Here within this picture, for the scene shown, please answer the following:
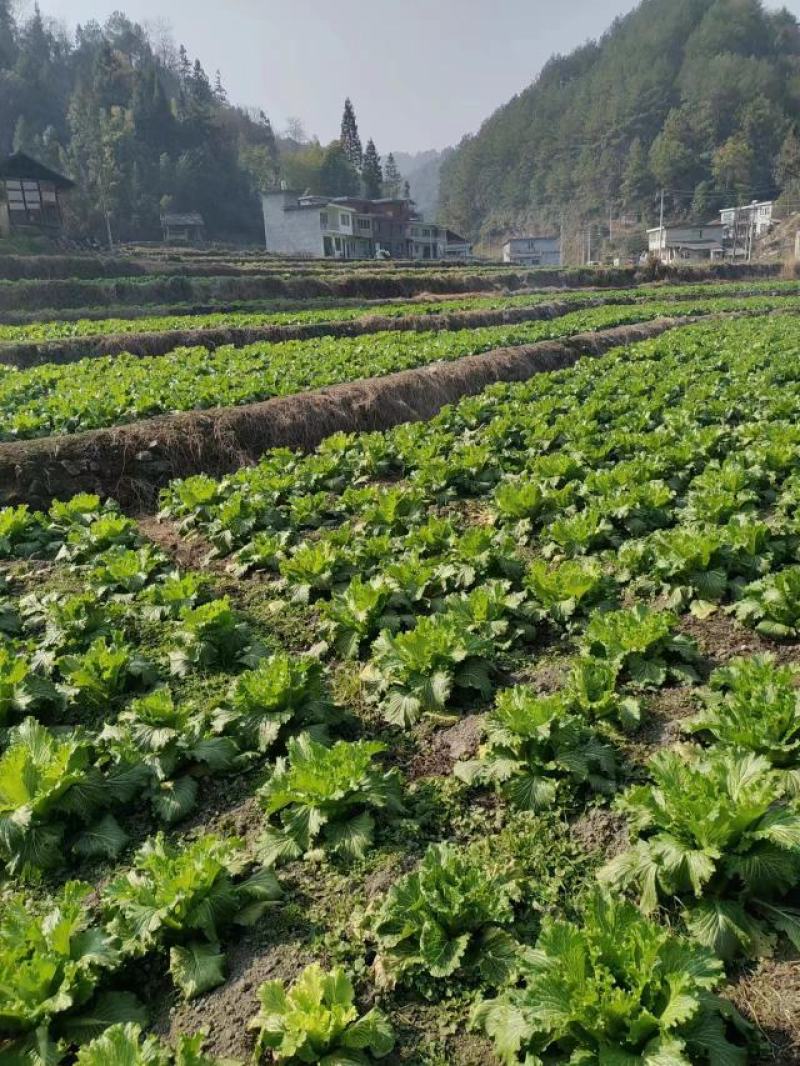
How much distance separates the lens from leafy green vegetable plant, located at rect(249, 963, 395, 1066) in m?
3.26

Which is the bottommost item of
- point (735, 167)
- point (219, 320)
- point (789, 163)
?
point (219, 320)

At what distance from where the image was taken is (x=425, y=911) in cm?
383

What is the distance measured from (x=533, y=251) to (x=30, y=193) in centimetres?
6691

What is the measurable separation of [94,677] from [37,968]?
295cm

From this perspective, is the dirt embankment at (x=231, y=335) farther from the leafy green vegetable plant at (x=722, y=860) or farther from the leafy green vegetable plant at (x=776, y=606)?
the leafy green vegetable plant at (x=722, y=860)

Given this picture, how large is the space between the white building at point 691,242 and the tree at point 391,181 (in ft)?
166

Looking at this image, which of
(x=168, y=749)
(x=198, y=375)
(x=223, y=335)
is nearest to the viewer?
(x=168, y=749)

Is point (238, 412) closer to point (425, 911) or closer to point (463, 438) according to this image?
point (463, 438)

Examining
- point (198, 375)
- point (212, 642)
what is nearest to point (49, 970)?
point (212, 642)

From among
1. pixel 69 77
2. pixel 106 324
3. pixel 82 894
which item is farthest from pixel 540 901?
pixel 69 77

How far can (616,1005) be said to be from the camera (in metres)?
3.03

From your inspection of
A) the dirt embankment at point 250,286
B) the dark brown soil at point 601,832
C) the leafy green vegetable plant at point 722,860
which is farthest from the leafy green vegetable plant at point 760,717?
the dirt embankment at point 250,286

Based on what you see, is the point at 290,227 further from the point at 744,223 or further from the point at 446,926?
the point at 446,926

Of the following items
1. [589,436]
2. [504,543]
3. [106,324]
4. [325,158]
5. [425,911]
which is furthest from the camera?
[325,158]
